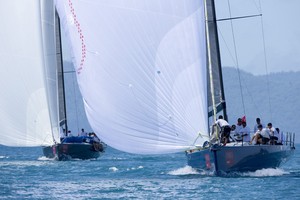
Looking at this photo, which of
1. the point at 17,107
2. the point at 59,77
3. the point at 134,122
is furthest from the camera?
the point at 59,77

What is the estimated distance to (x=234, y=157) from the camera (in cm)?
2794

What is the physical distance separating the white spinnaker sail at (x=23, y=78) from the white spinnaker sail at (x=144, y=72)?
49.4ft

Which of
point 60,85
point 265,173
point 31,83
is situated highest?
point 60,85

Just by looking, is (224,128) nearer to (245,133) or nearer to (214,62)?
(245,133)

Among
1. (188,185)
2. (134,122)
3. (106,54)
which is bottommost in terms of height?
(188,185)

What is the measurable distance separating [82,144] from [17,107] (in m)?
3.52

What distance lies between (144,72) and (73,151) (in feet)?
58.9

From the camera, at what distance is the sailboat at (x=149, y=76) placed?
26547 millimetres

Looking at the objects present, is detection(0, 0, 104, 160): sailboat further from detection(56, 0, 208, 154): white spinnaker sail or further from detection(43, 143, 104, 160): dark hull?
detection(56, 0, 208, 154): white spinnaker sail

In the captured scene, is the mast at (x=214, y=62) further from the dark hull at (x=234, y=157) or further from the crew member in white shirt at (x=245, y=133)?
the dark hull at (x=234, y=157)

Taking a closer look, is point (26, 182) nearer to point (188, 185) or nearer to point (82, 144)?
point (188, 185)

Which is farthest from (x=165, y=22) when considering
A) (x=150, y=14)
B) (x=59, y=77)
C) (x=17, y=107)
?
(x=59, y=77)

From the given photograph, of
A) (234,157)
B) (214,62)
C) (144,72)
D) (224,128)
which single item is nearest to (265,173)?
(234,157)

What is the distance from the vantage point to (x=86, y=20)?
27.7 meters
